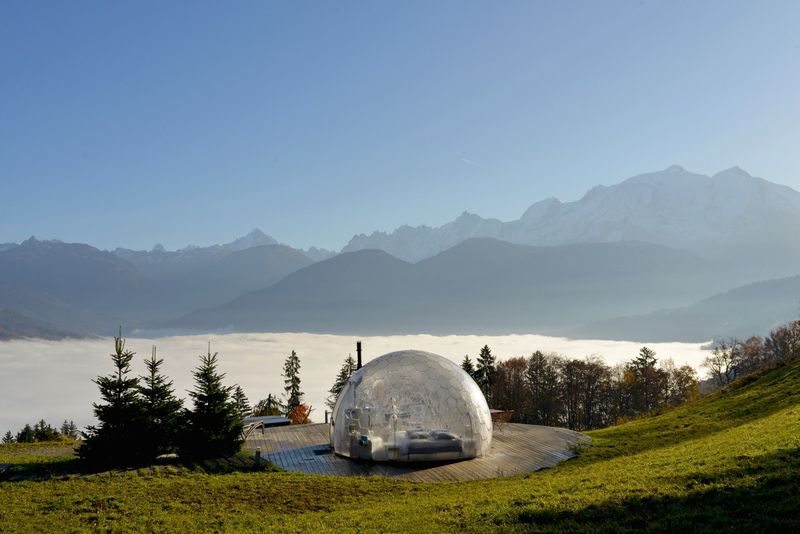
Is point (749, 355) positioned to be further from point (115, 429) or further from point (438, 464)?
point (115, 429)

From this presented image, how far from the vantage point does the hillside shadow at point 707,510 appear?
395 inches

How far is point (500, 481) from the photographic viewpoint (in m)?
19.1

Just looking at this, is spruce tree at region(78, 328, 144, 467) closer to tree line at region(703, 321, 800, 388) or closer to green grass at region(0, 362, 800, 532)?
green grass at region(0, 362, 800, 532)

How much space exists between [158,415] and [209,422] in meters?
2.23

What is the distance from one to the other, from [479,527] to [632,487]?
4.61 m

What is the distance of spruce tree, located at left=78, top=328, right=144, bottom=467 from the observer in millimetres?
21844

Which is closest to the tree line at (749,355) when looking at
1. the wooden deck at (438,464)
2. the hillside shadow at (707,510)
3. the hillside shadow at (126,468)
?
the wooden deck at (438,464)

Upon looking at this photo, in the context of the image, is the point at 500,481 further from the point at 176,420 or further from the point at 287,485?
the point at 176,420

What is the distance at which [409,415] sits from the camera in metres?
23.4

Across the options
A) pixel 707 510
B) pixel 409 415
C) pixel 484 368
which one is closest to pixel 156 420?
pixel 409 415

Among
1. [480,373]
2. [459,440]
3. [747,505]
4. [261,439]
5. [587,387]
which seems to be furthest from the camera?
[587,387]

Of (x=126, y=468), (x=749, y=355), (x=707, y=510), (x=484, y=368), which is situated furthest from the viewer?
(x=749, y=355)

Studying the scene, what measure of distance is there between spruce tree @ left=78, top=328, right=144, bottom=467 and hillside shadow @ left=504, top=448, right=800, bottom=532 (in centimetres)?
1691

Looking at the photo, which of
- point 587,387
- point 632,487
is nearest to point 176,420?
point 632,487
